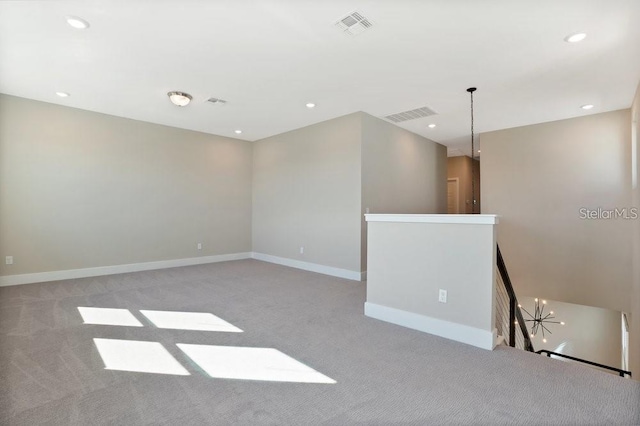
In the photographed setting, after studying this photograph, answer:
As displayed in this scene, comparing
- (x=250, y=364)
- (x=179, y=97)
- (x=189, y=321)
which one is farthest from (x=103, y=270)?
(x=250, y=364)

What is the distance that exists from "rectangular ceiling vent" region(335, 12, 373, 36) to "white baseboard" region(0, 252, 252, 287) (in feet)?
17.4

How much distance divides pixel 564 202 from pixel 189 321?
620cm

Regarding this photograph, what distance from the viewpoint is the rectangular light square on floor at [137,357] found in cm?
214

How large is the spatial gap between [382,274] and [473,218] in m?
1.11

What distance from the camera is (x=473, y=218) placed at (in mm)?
2582

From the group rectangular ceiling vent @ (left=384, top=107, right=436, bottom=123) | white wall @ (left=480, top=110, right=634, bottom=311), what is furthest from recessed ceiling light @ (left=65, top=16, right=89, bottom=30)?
white wall @ (left=480, top=110, right=634, bottom=311)

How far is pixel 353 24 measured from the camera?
2.65 meters

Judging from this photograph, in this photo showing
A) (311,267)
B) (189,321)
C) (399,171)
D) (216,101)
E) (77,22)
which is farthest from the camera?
(399,171)

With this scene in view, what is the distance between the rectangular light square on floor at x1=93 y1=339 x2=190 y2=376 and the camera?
7.02 feet

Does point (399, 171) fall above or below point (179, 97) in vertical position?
below

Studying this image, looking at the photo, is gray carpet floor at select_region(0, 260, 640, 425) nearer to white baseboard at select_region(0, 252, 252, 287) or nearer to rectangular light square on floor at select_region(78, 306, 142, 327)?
rectangular light square on floor at select_region(78, 306, 142, 327)

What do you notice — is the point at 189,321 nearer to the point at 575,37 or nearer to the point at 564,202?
the point at 575,37

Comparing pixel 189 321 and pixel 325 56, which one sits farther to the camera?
pixel 325 56

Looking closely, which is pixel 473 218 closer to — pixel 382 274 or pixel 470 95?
pixel 382 274
